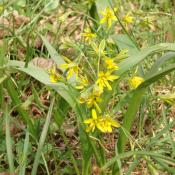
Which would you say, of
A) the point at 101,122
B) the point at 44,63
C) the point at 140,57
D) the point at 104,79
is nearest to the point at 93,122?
the point at 101,122

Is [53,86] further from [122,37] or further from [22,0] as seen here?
[22,0]

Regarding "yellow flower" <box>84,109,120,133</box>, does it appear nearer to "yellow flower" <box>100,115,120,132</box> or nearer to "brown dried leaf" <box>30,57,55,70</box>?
"yellow flower" <box>100,115,120,132</box>

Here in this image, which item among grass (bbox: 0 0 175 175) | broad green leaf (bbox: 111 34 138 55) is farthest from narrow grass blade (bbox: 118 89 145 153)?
broad green leaf (bbox: 111 34 138 55)

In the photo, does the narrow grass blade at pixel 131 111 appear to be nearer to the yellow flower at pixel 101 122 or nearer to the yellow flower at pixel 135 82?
the yellow flower at pixel 135 82

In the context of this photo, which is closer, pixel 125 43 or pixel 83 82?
pixel 83 82

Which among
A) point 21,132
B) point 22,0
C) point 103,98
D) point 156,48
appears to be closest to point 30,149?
point 21,132

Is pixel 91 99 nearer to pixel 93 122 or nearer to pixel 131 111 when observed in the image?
pixel 93 122

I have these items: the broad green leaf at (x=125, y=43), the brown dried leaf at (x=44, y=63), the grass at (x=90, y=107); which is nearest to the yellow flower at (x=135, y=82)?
the grass at (x=90, y=107)

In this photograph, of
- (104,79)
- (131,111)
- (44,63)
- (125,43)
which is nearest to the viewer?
(104,79)
